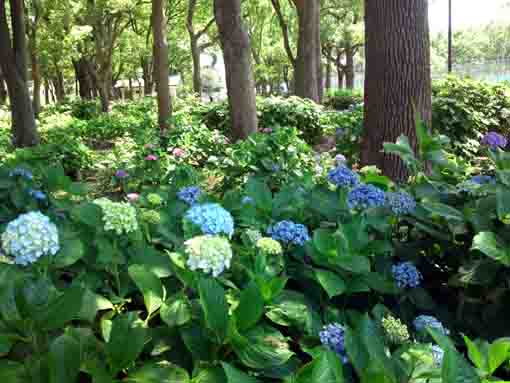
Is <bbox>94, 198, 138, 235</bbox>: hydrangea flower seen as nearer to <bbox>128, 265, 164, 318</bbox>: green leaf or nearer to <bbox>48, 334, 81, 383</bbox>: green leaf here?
<bbox>128, 265, 164, 318</bbox>: green leaf

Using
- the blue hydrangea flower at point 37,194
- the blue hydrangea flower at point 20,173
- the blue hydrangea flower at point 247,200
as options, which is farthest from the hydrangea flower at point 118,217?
the blue hydrangea flower at point 20,173

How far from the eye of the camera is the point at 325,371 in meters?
0.90

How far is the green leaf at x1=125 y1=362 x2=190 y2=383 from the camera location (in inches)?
37.3

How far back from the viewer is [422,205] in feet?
5.28

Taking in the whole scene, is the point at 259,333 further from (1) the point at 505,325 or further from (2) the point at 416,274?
(1) the point at 505,325

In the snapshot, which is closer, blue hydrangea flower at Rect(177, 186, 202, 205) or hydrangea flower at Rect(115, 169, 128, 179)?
blue hydrangea flower at Rect(177, 186, 202, 205)

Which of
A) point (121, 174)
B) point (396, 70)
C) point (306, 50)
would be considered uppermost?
point (306, 50)

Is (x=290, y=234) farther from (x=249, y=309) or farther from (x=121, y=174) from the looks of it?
(x=121, y=174)

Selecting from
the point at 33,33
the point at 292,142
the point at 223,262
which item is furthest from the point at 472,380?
the point at 33,33

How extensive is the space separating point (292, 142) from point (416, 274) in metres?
4.65

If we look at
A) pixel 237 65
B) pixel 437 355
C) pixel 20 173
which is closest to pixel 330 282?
pixel 437 355

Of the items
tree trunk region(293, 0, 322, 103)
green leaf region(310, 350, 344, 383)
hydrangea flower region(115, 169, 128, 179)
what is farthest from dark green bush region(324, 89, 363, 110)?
green leaf region(310, 350, 344, 383)

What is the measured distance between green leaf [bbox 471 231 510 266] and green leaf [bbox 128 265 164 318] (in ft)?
2.86

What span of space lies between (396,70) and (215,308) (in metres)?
4.01
